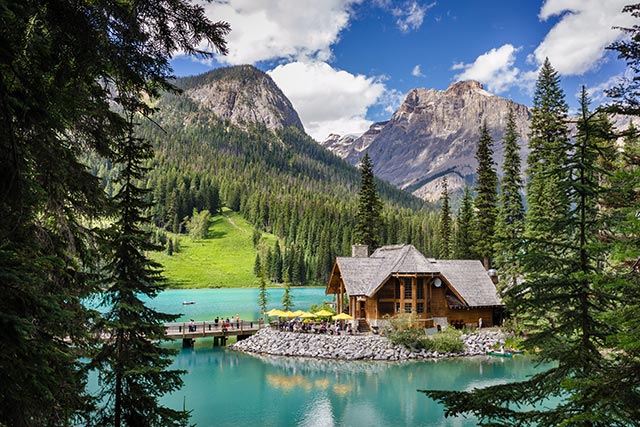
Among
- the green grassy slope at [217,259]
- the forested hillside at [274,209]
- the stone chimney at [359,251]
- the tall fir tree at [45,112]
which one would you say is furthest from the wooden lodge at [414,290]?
the green grassy slope at [217,259]

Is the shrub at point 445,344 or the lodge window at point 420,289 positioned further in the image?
the lodge window at point 420,289

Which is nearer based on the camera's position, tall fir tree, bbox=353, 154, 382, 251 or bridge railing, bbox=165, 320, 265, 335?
bridge railing, bbox=165, 320, 265, 335

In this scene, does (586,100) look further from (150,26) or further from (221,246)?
(221,246)

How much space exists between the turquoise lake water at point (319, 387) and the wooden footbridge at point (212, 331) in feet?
4.33

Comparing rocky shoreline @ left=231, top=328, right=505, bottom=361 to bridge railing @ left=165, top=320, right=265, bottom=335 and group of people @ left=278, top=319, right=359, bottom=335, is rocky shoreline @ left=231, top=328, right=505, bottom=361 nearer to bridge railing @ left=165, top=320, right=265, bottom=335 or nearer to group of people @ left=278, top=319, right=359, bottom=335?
group of people @ left=278, top=319, right=359, bottom=335

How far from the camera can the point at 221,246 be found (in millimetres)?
129125

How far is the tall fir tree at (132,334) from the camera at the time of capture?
1271cm

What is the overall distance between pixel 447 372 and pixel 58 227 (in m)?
27.6

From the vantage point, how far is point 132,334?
1343cm

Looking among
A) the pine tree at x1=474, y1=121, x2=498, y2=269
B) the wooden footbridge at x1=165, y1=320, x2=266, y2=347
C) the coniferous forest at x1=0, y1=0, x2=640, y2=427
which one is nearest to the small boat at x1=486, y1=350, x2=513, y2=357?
the pine tree at x1=474, y1=121, x2=498, y2=269

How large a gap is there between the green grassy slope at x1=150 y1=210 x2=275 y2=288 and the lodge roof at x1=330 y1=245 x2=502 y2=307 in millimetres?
62845

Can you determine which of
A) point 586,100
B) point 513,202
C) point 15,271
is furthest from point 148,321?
point 513,202

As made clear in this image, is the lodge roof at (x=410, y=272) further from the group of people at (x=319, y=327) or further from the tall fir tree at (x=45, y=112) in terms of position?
the tall fir tree at (x=45, y=112)

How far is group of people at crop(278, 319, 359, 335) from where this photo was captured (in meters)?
38.0
